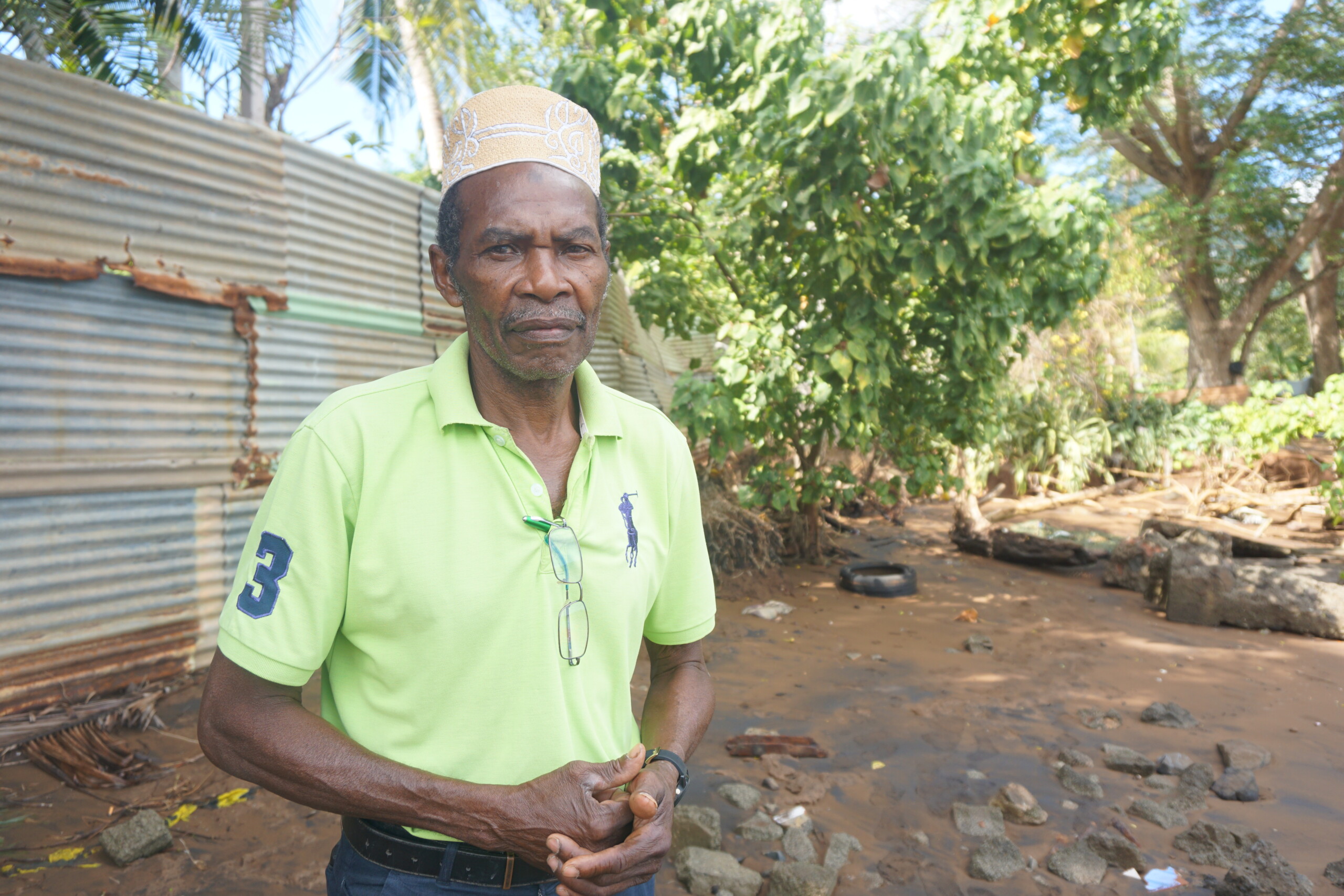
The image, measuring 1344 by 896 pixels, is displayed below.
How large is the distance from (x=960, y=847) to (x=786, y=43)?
4.27 m

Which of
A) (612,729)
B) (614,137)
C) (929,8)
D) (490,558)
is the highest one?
(929,8)

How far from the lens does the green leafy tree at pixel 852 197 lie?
462cm

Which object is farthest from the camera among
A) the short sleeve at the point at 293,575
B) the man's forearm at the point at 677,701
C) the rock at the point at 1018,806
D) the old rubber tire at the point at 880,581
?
the old rubber tire at the point at 880,581

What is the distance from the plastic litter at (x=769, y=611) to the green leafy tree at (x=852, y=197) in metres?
0.84

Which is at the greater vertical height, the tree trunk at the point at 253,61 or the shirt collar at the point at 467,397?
the tree trunk at the point at 253,61

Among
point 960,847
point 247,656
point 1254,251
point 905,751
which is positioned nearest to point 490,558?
point 247,656

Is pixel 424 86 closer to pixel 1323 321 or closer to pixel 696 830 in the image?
pixel 696 830

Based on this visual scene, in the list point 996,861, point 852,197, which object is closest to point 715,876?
point 996,861

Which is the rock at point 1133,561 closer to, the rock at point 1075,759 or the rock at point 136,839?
the rock at point 1075,759

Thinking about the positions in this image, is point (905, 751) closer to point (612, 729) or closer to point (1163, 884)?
point (1163, 884)

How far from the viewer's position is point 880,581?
691 cm

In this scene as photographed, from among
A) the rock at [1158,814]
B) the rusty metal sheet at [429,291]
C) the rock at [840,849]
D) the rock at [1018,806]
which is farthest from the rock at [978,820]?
the rusty metal sheet at [429,291]

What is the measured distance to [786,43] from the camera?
15.9 ft

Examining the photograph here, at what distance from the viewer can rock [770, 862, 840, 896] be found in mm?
2775
